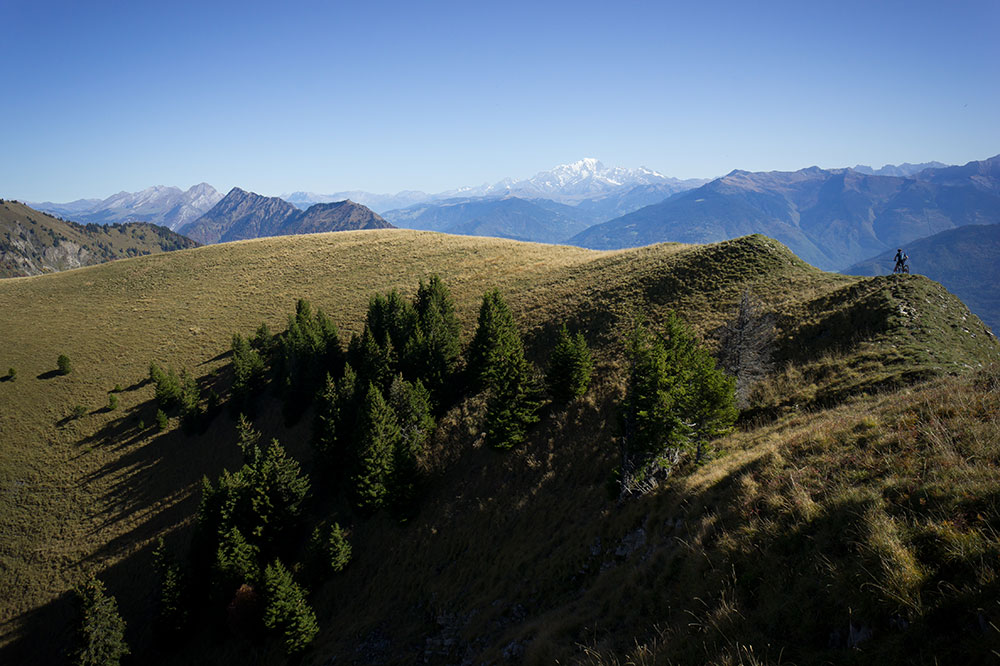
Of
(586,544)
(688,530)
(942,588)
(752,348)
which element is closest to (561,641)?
(688,530)

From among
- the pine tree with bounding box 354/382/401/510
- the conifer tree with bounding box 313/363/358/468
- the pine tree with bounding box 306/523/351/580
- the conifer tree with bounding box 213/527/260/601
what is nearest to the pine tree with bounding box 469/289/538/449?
the pine tree with bounding box 354/382/401/510

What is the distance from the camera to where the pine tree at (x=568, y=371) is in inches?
1264

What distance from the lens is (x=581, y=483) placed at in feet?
82.9

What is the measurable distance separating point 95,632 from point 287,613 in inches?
543

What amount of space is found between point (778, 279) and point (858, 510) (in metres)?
39.1

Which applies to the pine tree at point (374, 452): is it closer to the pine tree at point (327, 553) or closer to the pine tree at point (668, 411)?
the pine tree at point (327, 553)

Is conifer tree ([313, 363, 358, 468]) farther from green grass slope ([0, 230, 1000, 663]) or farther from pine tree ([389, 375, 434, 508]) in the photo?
green grass slope ([0, 230, 1000, 663])


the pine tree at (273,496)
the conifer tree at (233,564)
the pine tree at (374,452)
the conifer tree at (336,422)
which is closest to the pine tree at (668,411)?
the pine tree at (374,452)

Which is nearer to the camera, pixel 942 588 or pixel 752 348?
pixel 942 588

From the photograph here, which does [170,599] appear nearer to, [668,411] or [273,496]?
[273,496]

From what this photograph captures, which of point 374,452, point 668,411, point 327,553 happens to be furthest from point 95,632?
point 668,411

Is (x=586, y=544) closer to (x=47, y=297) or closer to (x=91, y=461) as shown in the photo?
(x=91, y=461)

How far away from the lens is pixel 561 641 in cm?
1129

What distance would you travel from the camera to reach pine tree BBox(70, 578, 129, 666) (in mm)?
27578
